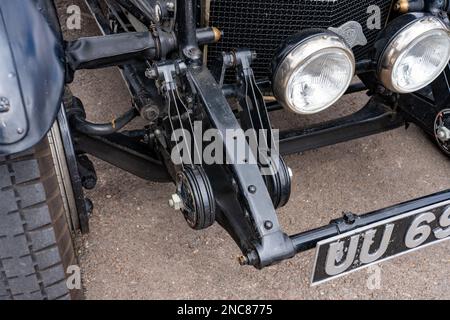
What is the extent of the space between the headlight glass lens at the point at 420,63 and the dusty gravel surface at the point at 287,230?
775mm

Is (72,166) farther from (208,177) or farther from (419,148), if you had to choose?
(419,148)

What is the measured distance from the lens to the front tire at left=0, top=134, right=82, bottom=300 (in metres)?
1.55

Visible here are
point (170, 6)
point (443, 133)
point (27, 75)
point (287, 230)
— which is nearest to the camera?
point (27, 75)

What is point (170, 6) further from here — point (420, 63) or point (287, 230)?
point (287, 230)

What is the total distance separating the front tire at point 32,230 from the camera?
1.55 metres

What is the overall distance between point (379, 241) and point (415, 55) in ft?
2.10

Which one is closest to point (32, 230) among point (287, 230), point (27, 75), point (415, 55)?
point (27, 75)

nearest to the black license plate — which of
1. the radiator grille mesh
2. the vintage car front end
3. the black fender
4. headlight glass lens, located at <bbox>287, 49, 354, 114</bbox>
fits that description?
the vintage car front end

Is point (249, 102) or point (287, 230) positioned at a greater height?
point (249, 102)

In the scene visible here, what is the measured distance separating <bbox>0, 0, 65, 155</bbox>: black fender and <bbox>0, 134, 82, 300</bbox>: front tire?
0.12 metres

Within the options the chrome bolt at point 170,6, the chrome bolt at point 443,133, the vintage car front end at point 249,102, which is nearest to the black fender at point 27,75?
the vintage car front end at point 249,102

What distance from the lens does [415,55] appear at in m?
1.84
